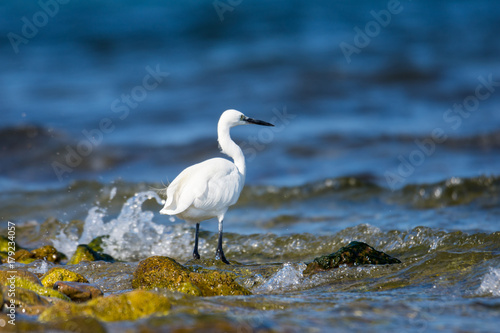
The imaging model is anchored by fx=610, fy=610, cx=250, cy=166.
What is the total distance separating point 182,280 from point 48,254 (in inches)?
94.0

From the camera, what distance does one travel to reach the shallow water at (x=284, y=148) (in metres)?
4.93

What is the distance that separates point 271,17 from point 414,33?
16.3ft

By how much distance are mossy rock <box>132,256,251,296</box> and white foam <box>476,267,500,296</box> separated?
177 centimetres

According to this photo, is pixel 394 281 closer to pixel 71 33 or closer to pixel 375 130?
pixel 375 130

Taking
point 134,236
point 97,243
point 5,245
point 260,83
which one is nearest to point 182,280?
point 97,243

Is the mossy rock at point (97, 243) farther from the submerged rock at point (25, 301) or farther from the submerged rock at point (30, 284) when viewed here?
the submerged rock at point (25, 301)

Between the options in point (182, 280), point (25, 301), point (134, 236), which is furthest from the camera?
point (134, 236)

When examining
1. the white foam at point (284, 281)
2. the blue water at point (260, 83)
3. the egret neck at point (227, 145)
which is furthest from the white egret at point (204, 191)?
the blue water at point (260, 83)

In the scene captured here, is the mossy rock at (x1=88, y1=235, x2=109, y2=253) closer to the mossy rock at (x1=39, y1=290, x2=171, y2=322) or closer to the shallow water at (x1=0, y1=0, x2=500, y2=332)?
the shallow water at (x1=0, y1=0, x2=500, y2=332)

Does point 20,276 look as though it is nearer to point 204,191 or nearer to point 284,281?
point 204,191

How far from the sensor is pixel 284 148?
1130 centimetres

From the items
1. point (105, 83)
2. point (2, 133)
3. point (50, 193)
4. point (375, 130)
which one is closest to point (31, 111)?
point (2, 133)

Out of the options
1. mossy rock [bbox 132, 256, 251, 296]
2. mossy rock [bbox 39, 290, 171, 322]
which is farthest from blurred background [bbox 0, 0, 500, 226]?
mossy rock [bbox 39, 290, 171, 322]

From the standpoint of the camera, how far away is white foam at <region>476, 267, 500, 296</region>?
449 cm
